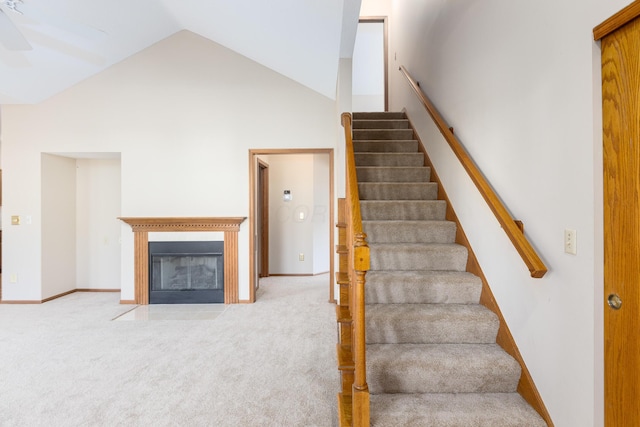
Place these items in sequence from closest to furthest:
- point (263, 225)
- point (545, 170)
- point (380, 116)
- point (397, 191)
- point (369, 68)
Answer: point (545, 170) → point (397, 191) → point (380, 116) → point (263, 225) → point (369, 68)

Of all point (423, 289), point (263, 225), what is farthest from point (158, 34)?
point (423, 289)

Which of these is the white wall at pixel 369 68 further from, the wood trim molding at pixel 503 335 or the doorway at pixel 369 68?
the wood trim molding at pixel 503 335

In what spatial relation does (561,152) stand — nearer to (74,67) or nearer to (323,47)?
(323,47)

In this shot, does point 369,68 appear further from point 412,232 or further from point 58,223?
point 58,223

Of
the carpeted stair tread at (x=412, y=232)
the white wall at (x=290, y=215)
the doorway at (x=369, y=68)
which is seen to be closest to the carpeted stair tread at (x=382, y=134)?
the carpeted stair tread at (x=412, y=232)

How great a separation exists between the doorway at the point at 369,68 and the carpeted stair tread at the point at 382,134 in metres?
2.46

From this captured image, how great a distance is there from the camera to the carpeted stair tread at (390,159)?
11.6 feet

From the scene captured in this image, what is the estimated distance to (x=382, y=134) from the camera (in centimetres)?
406

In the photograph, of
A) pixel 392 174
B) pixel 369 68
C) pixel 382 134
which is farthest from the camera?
pixel 369 68

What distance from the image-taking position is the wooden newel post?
1.46 m

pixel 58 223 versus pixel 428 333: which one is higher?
pixel 58 223

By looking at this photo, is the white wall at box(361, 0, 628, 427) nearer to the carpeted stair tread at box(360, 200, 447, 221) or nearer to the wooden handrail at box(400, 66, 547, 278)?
the wooden handrail at box(400, 66, 547, 278)

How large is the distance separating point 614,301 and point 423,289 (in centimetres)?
108

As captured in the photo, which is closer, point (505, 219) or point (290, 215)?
point (505, 219)
